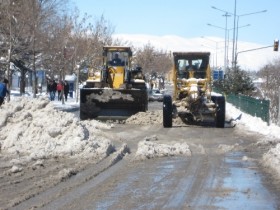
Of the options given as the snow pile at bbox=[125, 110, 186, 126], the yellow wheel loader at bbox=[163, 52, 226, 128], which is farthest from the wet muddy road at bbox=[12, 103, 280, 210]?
the snow pile at bbox=[125, 110, 186, 126]

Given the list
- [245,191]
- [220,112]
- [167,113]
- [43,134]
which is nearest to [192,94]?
[167,113]

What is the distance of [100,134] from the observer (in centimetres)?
2084

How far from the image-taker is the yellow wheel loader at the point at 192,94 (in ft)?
81.1

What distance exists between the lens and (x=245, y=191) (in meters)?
10.4

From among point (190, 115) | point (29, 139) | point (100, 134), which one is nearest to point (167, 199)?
point (29, 139)

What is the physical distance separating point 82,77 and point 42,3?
123 feet

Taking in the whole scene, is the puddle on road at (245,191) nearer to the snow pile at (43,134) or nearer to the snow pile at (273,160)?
the snow pile at (273,160)

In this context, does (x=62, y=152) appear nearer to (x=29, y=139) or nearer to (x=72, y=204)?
(x=29, y=139)

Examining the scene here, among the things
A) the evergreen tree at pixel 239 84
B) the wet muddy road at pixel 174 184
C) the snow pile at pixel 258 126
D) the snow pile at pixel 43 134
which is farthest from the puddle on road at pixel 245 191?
the evergreen tree at pixel 239 84

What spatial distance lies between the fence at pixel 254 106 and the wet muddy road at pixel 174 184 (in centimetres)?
957

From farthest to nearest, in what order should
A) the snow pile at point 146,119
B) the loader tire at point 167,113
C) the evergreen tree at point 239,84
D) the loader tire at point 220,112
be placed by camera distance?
the evergreen tree at point 239,84 < the snow pile at point 146,119 < the loader tire at point 220,112 < the loader tire at point 167,113

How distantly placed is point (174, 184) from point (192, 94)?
13686 mm

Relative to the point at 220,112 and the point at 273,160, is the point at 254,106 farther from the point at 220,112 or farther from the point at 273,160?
the point at 273,160

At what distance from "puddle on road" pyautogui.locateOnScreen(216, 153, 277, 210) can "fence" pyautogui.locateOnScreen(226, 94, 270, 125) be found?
13.1 metres
